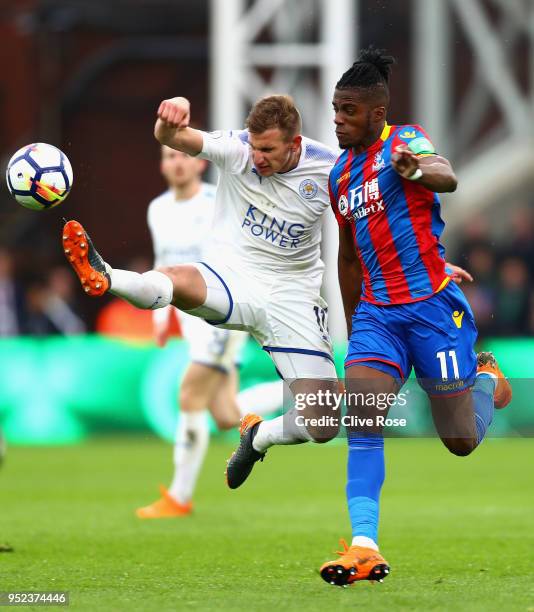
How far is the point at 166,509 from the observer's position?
373 inches

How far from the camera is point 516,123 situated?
21.9 metres

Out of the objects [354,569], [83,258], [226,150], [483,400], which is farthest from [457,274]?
[83,258]

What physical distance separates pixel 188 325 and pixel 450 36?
13069mm

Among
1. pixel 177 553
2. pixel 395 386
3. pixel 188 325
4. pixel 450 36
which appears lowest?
pixel 177 553

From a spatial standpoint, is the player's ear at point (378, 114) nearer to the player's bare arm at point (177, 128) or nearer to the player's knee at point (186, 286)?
the player's bare arm at point (177, 128)

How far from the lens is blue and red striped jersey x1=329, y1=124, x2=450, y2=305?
6.51 meters

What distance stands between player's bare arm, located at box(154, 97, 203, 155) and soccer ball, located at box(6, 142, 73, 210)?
0.52 meters

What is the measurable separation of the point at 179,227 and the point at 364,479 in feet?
12.8

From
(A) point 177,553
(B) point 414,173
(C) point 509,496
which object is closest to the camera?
(B) point 414,173

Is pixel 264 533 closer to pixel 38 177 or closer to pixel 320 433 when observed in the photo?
pixel 320 433

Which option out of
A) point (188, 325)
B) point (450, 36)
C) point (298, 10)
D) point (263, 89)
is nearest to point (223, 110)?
point (263, 89)

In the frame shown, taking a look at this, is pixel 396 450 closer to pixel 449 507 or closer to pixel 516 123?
pixel 449 507

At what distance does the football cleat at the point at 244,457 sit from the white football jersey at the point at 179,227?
2705 mm

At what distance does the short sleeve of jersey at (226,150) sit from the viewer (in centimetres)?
702
